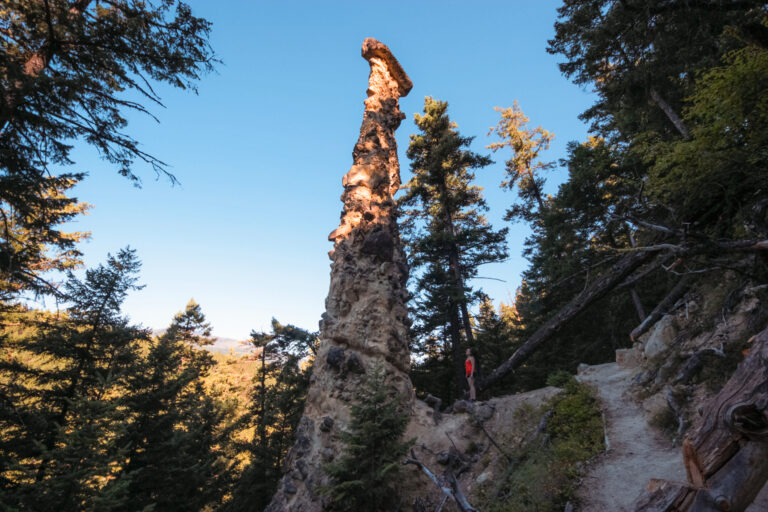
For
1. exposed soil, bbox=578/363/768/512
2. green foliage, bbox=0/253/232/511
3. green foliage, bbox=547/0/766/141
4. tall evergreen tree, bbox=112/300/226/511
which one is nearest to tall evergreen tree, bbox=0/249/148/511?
green foliage, bbox=0/253/232/511

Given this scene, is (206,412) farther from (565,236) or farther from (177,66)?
(565,236)

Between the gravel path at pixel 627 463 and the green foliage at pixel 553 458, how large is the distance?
0.26 meters

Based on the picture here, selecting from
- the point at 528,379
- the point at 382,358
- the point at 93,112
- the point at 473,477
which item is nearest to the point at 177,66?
the point at 93,112

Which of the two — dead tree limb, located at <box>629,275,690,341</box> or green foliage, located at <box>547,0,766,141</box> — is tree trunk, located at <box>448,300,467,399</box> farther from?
green foliage, located at <box>547,0,766,141</box>

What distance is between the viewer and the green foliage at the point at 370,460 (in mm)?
6484

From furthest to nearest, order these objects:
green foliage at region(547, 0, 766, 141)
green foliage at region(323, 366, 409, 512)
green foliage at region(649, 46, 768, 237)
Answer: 1. green foliage at region(547, 0, 766, 141)
2. green foliage at region(649, 46, 768, 237)
3. green foliage at region(323, 366, 409, 512)

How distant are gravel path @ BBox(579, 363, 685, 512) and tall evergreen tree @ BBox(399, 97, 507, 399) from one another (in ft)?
22.7

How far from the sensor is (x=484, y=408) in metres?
10.4

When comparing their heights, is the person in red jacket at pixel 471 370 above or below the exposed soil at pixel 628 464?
above

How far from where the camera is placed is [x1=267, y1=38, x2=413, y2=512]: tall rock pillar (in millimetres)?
9477

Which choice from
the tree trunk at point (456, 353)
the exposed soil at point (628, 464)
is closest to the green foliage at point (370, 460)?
the exposed soil at point (628, 464)

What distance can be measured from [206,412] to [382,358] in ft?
32.2

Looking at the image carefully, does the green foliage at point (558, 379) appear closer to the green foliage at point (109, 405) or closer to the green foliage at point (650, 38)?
the green foliage at point (650, 38)

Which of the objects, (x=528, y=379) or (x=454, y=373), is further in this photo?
(x=528, y=379)
